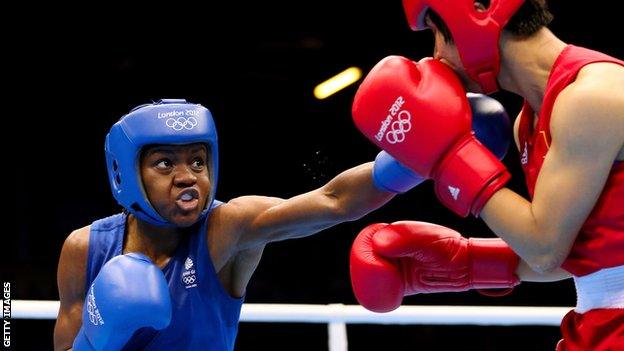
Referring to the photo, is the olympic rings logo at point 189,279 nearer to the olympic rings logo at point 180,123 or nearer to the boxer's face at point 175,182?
the boxer's face at point 175,182

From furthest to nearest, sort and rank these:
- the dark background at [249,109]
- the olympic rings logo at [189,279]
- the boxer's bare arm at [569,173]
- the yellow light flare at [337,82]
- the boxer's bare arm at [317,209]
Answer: the yellow light flare at [337,82]
the dark background at [249,109]
the olympic rings logo at [189,279]
the boxer's bare arm at [317,209]
the boxer's bare arm at [569,173]

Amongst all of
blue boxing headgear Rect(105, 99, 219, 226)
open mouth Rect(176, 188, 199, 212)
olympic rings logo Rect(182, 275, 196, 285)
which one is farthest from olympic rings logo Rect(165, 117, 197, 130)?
olympic rings logo Rect(182, 275, 196, 285)

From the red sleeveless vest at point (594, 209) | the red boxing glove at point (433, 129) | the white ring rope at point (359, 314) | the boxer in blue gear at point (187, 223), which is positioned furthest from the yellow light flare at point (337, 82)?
the red sleeveless vest at point (594, 209)

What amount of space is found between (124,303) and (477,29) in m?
0.91

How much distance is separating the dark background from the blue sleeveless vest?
3.05 meters

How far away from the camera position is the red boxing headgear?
5.43 feet

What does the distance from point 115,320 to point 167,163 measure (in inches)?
16.5

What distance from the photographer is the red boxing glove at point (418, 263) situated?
6.41 feet

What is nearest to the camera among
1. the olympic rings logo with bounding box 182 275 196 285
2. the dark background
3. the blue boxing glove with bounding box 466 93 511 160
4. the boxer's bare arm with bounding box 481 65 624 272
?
the boxer's bare arm with bounding box 481 65 624 272

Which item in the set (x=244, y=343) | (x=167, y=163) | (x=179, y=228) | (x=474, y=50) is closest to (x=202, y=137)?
(x=167, y=163)

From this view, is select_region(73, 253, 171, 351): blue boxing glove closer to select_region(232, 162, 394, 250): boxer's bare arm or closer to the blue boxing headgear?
the blue boxing headgear

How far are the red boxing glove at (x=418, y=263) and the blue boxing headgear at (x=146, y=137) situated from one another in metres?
0.47

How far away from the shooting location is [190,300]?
86.9 inches

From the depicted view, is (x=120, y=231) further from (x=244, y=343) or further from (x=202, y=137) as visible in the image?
(x=244, y=343)
